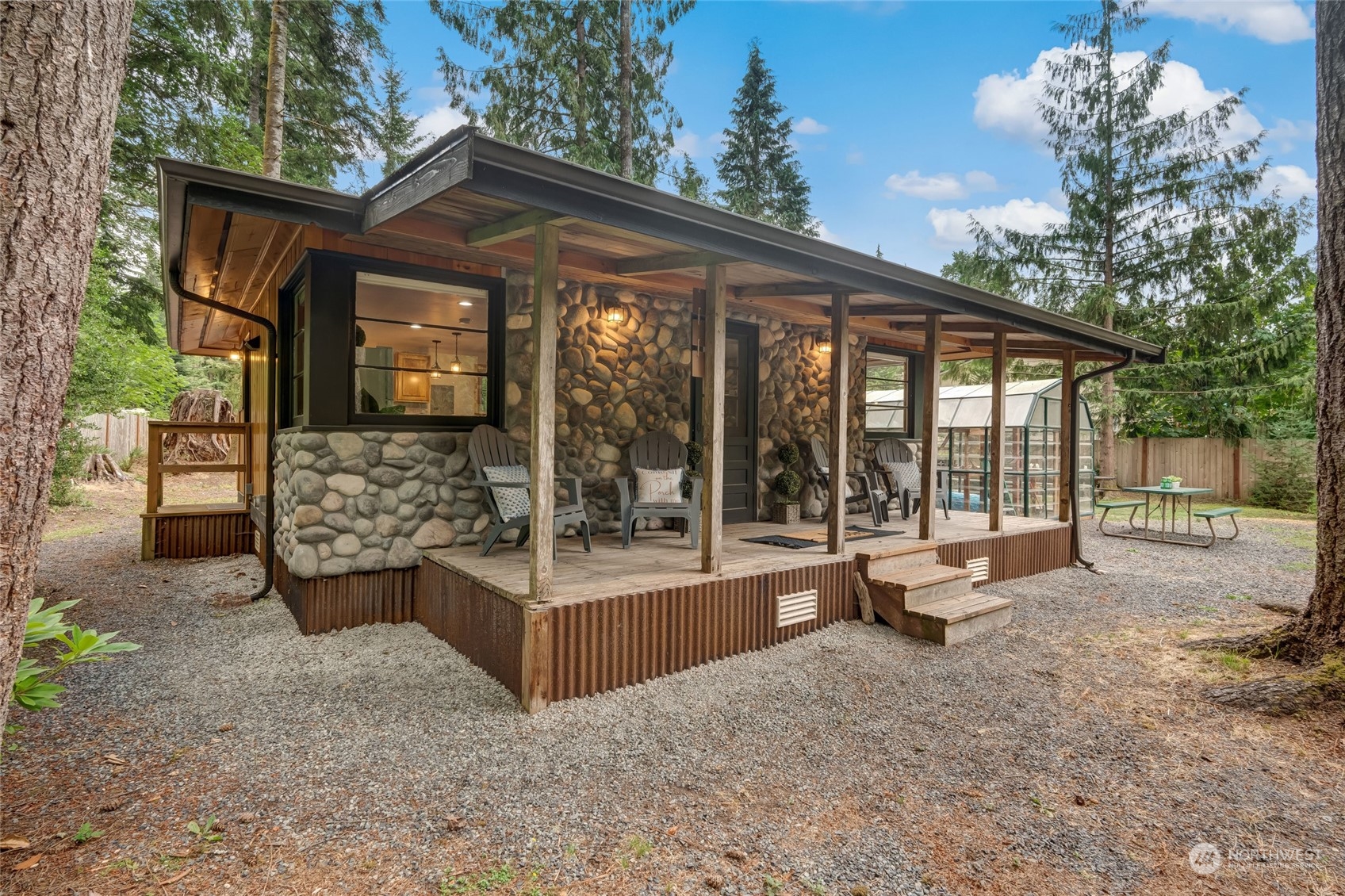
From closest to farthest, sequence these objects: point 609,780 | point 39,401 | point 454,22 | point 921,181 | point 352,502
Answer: point 39,401, point 609,780, point 352,502, point 454,22, point 921,181

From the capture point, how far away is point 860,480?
6195 millimetres

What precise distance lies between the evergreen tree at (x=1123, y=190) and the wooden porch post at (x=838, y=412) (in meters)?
10.4

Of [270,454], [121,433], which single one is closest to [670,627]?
[270,454]

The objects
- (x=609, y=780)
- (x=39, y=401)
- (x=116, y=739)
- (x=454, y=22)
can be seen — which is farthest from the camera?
(x=454, y=22)

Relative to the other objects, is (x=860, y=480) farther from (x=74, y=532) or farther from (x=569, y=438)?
(x=74, y=532)

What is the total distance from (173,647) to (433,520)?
1601 millimetres

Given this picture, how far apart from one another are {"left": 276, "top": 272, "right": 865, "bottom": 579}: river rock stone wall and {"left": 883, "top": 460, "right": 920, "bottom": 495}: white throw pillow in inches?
23.1

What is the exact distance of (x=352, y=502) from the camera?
13.6 ft

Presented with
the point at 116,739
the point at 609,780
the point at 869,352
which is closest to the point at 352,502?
the point at 116,739

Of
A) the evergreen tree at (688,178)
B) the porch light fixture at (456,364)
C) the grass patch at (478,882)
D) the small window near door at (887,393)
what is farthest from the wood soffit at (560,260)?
the evergreen tree at (688,178)

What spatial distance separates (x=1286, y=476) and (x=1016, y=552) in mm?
9403

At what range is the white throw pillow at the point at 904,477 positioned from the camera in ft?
21.4

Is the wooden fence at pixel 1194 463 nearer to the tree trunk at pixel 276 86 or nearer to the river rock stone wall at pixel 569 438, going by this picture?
the river rock stone wall at pixel 569 438

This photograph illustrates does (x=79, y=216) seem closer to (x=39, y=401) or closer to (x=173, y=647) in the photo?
(x=39, y=401)
